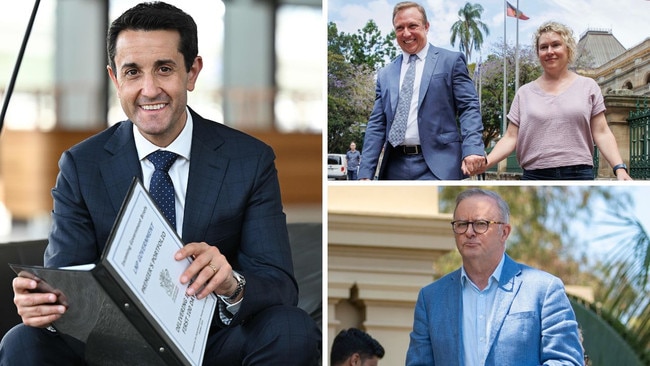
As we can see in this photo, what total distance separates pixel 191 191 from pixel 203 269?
45 centimetres

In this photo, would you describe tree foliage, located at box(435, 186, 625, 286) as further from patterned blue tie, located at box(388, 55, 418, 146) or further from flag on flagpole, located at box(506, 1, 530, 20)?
flag on flagpole, located at box(506, 1, 530, 20)

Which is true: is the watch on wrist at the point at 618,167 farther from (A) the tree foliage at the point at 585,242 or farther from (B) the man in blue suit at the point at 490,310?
(B) the man in blue suit at the point at 490,310

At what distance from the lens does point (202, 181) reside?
2.83m

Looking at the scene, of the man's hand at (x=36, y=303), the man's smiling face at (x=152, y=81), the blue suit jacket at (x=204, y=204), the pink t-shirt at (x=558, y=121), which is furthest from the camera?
the pink t-shirt at (x=558, y=121)

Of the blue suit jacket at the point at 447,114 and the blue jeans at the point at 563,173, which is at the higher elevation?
the blue suit jacket at the point at 447,114

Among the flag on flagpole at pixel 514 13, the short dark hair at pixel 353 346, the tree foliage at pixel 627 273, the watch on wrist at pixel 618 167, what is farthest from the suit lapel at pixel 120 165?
the tree foliage at pixel 627 273

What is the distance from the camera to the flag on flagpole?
385 cm

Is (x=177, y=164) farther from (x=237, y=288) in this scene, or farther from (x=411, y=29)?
(x=411, y=29)

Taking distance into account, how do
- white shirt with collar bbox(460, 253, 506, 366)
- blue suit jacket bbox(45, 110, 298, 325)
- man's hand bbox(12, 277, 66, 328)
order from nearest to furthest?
man's hand bbox(12, 277, 66, 328), blue suit jacket bbox(45, 110, 298, 325), white shirt with collar bbox(460, 253, 506, 366)

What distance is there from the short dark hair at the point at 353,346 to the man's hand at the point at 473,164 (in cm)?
75

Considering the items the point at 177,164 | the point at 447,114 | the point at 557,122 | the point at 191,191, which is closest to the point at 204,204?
the point at 191,191

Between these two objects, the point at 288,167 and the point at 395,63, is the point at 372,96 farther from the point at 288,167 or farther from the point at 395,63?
the point at 288,167

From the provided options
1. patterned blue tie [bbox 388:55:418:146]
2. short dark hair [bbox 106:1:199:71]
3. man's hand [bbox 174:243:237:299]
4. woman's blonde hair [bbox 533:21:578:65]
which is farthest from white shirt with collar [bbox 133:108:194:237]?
woman's blonde hair [bbox 533:21:578:65]

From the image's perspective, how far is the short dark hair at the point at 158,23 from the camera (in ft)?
9.41
